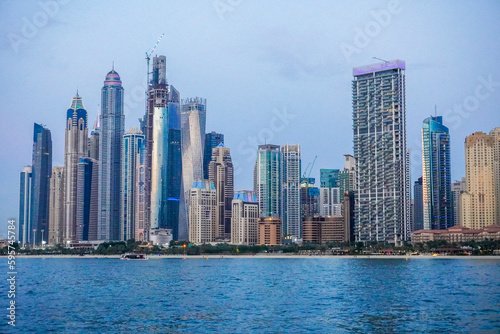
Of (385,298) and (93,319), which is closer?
(93,319)

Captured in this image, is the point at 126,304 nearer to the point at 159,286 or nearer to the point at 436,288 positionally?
the point at 159,286

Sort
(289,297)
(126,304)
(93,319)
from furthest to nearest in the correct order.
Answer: (289,297) → (126,304) → (93,319)

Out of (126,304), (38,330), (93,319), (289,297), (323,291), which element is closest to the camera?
(38,330)

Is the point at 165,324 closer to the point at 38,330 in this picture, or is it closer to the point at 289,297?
the point at 38,330

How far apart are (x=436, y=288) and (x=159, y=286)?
138ft

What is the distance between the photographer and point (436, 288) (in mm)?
99000

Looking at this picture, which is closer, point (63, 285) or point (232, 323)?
point (232, 323)

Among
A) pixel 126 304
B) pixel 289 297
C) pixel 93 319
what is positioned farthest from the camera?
pixel 289 297

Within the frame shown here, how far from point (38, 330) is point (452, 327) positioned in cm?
3640

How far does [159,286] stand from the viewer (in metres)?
108

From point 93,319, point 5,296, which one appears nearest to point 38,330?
point 93,319

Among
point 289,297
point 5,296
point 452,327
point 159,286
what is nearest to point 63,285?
point 159,286

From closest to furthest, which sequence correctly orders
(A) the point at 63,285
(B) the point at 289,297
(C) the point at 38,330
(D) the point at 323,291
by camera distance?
(C) the point at 38,330 < (B) the point at 289,297 < (D) the point at 323,291 < (A) the point at 63,285

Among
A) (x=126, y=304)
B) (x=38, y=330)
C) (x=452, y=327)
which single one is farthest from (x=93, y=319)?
(x=452, y=327)
